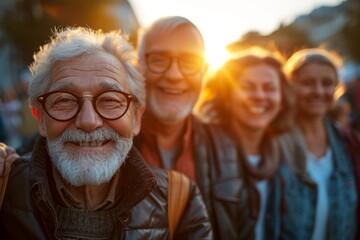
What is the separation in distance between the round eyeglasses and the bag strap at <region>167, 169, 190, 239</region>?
0.53 m

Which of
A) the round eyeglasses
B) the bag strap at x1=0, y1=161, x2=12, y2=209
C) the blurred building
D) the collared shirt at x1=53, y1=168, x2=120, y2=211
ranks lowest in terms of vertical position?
the collared shirt at x1=53, y1=168, x2=120, y2=211

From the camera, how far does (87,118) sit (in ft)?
7.09

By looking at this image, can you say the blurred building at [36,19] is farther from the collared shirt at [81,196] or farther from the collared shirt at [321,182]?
the collared shirt at [81,196]

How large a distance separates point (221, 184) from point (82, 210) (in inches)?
53.2

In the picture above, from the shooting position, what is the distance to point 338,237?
3836 mm

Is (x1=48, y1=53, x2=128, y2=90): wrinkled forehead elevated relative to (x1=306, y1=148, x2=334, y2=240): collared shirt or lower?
elevated

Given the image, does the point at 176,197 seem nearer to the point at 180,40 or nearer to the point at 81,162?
the point at 81,162

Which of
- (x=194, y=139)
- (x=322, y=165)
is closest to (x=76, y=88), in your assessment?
(x=194, y=139)

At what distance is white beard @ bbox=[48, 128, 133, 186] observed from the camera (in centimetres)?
220

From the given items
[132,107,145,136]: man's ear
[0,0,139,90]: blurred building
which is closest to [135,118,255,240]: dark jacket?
[132,107,145,136]: man's ear

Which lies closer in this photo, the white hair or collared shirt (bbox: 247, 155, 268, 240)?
the white hair

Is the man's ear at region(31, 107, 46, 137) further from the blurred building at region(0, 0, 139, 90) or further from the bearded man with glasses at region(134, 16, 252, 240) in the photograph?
the blurred building at region(0, 0, 139, 90)

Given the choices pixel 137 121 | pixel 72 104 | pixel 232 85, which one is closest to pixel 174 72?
pixel 137 121

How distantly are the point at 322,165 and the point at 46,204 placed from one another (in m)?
2.69
